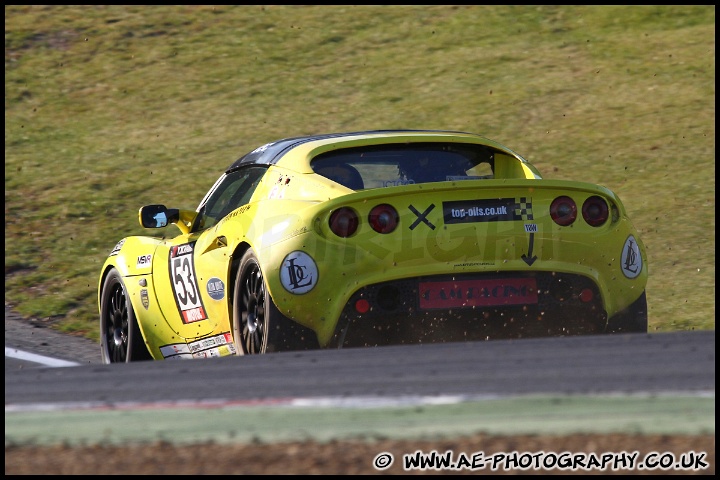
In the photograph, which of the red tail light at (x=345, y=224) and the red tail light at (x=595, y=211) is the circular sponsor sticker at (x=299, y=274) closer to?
the red tail light at (x=345, y=224)

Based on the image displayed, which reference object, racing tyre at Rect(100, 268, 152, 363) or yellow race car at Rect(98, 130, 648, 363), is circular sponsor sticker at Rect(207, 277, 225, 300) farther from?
racing tyre at Rect(100, 268, 152, 363)

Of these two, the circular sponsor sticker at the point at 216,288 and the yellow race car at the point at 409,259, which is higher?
the yellow race car at the point at 409,259

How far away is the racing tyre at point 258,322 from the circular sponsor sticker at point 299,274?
0.14 m

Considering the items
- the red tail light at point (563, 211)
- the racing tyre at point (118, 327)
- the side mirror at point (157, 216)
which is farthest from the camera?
the racing tyre at point (118, 327)

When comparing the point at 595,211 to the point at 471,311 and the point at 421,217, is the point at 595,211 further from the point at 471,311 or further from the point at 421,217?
the point at 421,217

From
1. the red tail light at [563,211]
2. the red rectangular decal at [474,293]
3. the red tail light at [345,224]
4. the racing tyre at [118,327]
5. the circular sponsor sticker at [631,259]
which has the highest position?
the red tail light at [563,211]

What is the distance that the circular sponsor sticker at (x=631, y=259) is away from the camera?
7223 mm

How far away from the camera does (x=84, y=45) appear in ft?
80.7

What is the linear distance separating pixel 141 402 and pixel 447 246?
217 centimetres

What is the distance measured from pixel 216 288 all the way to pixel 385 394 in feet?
8.97

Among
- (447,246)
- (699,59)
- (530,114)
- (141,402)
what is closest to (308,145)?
(447,246)

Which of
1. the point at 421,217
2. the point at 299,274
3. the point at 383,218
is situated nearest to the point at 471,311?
the point at 421,217

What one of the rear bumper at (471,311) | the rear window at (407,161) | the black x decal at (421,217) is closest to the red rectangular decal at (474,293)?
the rear bumper at (471,311)

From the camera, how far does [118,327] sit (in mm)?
8930
